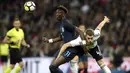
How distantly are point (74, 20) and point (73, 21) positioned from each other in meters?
0.20

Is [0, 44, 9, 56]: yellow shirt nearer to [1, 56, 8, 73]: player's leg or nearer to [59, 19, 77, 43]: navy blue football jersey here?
[1, 56, 8, 73]: player's leg

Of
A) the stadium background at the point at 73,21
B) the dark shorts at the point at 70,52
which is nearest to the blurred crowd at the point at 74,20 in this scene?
the stadium background at the point at 73,21

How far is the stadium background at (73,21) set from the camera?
26469mm

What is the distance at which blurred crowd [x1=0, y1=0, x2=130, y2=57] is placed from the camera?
1046 inches

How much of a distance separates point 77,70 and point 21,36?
2.62 metres

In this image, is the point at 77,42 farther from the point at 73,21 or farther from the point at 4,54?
the point at 73,21

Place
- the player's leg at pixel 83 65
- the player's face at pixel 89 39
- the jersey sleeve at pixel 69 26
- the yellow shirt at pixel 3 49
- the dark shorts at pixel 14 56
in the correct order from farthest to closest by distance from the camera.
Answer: the yellow shirt at pixel 3 49
the dark shorts at pixel 14 56
the player's leg at pixel 83 65
the jersey sleeve at pixel 69 26
the player's face at pixel 89 39

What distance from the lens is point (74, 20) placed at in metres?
29.8

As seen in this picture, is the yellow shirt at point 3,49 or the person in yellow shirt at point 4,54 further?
the yellow shirt at point 3,49

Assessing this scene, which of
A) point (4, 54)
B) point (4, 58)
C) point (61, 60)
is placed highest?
point (4, 54)

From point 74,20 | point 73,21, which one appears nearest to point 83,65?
point 73,21

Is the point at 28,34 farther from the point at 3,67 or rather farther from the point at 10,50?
the point at 10,50

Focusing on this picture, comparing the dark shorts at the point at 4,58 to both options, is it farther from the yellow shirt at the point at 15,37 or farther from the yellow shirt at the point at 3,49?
the yellow shirt at the point at 15,37

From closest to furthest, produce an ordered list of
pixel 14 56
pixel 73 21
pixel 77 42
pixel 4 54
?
pixel 77 42 → pixel 14 56 → pixel 4 54 → pixel 73 21
